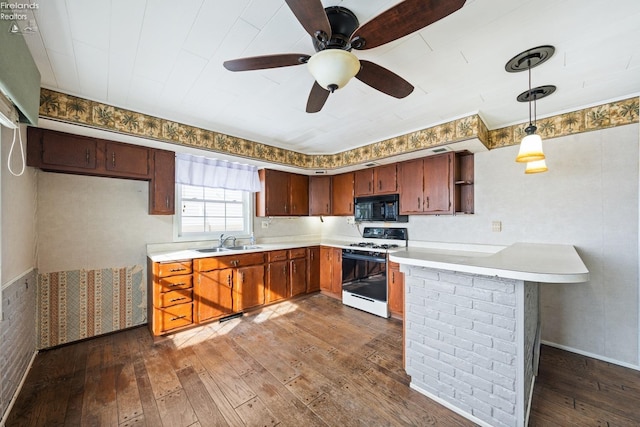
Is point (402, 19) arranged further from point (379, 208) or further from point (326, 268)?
point (326, 268)

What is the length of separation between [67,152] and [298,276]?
10.3ft

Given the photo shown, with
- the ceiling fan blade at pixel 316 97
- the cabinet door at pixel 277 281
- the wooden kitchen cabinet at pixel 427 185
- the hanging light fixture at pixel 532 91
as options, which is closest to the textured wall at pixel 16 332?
the cabinet door at pixel 277 281

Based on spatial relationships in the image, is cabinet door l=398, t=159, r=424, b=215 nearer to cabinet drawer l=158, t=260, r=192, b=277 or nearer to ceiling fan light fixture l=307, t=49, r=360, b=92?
ceiling fan light fixture l=307, t=49, r=360, b=92

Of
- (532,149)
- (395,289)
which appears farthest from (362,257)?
(532,149)

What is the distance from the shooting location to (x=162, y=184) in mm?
2955

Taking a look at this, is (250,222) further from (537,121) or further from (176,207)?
(537,121)

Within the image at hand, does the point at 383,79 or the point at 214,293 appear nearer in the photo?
the point at 383,79

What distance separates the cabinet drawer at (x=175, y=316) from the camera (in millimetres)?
2730

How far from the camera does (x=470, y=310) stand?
5.34ft

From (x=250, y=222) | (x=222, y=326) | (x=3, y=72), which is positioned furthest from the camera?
(x=250, y=222)

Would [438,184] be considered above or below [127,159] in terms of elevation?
below

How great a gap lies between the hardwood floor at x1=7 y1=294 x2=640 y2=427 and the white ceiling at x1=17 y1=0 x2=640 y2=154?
8.02 feet

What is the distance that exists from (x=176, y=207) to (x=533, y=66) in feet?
13.0

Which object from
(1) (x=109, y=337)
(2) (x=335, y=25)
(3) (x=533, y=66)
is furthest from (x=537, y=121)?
(1) (x=109, y=337)
